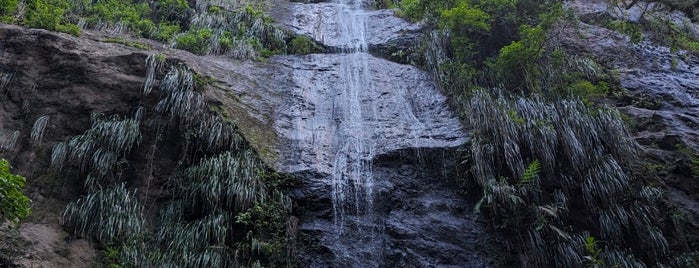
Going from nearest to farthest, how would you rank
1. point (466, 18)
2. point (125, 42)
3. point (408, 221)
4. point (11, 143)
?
point (11, 143) → point (408, 221) → point (125, 42) → point (466, 18)

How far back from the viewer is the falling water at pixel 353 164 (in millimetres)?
8164

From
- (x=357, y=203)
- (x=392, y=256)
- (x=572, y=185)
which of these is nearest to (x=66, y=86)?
(x=357, y=203)

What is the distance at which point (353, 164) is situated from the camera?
9320mm

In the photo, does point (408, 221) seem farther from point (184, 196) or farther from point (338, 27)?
point (338, 27)

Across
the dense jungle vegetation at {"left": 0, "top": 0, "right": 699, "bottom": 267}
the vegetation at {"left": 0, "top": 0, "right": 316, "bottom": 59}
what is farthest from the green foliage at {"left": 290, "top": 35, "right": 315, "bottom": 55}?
the dense jungle vegetation at {"left": 0, "top": 0, "right": 699, "bottom": 267}

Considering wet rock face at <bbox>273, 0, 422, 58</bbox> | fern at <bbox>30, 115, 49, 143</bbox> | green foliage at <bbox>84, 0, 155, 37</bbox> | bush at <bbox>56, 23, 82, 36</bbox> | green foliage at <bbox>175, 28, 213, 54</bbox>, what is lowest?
fern at <bbox>30, 115, 49, 143</bbox>

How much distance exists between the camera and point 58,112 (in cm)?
877

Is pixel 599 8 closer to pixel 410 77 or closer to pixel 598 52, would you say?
pixel 598 52

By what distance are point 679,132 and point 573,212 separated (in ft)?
10.9

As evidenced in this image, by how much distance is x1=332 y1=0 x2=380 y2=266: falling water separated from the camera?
321 inches

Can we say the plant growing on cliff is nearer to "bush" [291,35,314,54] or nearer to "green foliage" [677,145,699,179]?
"green foliage" [677,145,699,179]

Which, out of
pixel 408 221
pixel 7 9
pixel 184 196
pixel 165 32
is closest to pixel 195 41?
pixel 165 32

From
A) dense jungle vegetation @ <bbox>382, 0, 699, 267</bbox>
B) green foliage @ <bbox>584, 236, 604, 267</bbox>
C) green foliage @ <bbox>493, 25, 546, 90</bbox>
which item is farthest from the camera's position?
green foliage @ <bbox>493, 25, 546, 90</bbox>

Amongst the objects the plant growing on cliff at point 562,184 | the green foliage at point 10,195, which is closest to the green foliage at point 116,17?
the green foliage at point 10,195
